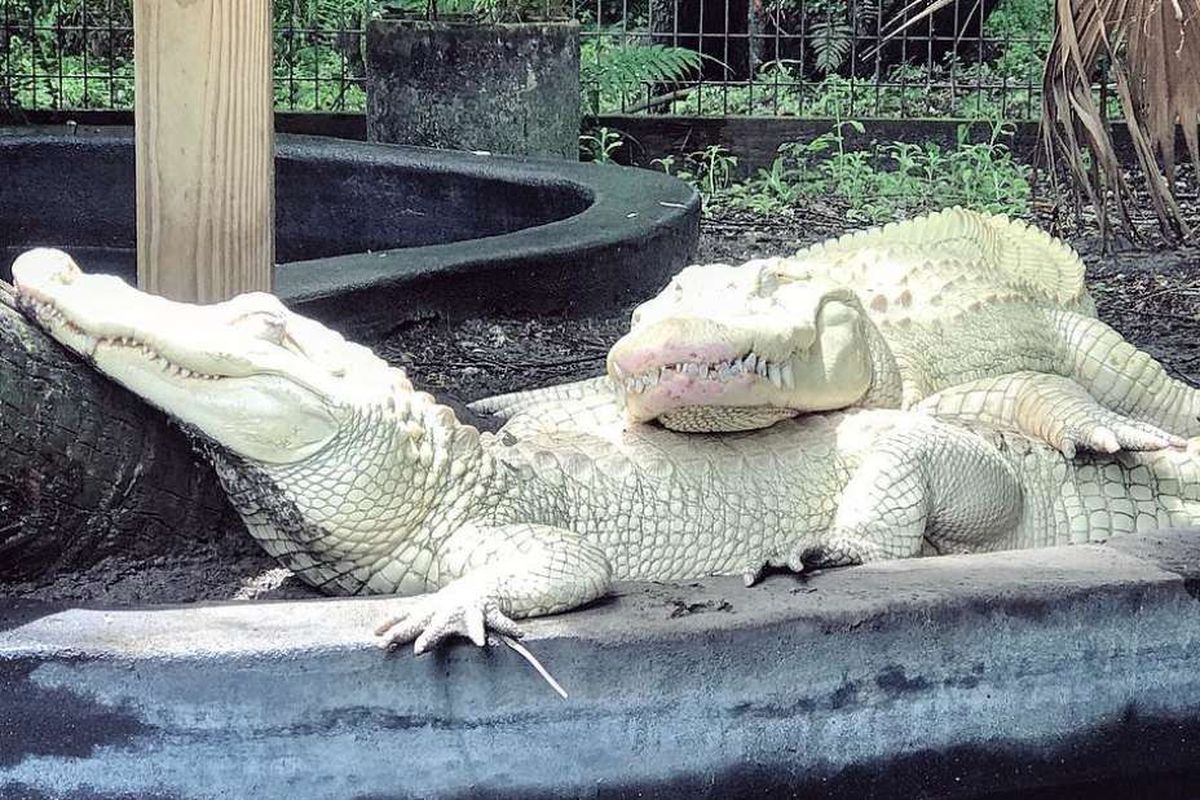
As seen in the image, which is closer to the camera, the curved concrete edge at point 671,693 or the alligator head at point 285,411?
the curved concrete edge at point 671,693

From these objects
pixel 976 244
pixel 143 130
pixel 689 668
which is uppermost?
pixel 143 130

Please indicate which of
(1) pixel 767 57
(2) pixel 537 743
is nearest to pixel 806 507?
(2) pixel 537 743

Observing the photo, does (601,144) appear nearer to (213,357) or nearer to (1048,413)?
(1048,413)

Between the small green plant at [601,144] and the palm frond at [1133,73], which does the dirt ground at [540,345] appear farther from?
the small green plant at [601,144]

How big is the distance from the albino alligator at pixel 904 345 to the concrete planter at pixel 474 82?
3.35m

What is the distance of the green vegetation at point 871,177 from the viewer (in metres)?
7.47

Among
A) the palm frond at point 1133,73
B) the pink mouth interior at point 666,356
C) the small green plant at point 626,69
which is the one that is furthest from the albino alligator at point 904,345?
the small green plant at point 626,69

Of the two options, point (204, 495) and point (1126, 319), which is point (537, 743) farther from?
point (1126, 319)

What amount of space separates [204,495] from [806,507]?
3.26 ft

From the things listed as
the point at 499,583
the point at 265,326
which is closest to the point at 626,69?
the point at 265,326

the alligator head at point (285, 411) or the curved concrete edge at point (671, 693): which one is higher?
the alligator head at point (285, 411)

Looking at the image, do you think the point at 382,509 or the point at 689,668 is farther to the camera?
the point at 382,509

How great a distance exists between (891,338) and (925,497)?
70cm

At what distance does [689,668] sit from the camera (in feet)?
6.59
